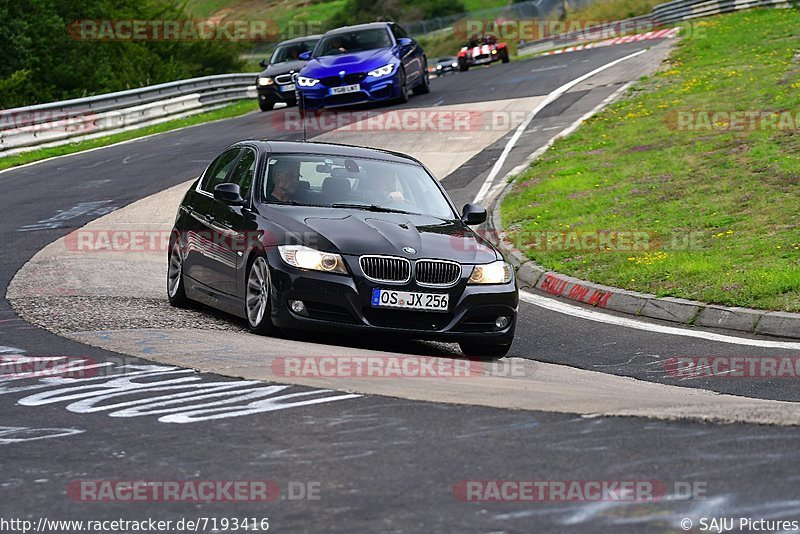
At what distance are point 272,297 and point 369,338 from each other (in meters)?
1.06

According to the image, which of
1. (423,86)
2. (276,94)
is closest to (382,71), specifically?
(423,86)

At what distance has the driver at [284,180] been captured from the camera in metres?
10.4

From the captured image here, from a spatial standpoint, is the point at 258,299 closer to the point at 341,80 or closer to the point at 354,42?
the point at 341,80

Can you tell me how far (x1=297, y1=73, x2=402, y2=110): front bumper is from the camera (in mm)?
27734

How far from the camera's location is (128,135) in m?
30.3

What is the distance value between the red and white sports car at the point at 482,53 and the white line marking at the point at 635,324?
118ft

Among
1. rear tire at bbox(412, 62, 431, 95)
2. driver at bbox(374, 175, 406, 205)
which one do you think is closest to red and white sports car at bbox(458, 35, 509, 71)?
rear tire at bbox(412, 62, 431, 95)

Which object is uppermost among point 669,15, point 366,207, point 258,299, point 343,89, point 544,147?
point 366,207

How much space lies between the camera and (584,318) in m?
11.5

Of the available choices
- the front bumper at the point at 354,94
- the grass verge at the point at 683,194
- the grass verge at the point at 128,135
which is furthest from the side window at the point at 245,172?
the front bumper at the point at 354,94

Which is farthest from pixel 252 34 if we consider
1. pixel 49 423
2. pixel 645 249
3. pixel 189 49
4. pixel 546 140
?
pixel 49 423

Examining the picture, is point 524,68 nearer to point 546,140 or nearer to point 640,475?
point 546,140

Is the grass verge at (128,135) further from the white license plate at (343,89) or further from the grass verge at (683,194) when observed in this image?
the grass verge at (683,194)

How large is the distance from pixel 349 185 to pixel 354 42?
18.7 meters
